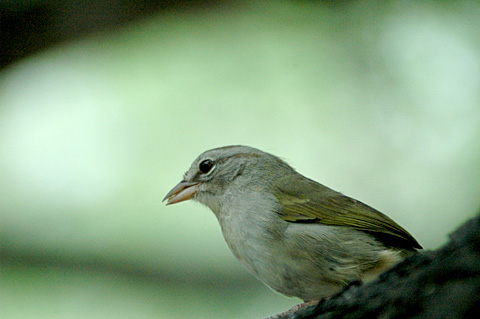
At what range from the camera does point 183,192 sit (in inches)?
179

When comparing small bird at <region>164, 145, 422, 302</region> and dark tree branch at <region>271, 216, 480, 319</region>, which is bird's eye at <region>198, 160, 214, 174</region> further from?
dark tree branch at <region>271, 216, 480, 319</region>

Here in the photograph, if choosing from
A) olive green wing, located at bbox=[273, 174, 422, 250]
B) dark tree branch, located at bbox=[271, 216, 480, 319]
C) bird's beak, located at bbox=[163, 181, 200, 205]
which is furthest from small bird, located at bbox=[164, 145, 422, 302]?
dark tree branch, located at bbox=[271, 216, 480, 319]

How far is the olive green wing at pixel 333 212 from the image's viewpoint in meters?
3.64

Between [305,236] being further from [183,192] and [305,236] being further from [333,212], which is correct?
[183,192]

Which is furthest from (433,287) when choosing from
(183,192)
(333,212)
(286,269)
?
(183,192)

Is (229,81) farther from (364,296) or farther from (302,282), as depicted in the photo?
(364,296)

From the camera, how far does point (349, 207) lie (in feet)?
12.7

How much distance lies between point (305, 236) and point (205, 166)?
4.41ft

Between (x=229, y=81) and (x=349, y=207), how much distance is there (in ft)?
17.9

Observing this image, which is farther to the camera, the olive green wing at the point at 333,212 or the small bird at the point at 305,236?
the olive green wing at the point at 333,212

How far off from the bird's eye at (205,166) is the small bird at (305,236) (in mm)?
413

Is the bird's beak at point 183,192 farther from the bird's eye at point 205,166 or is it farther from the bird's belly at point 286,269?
the bird's belly at point 286,269

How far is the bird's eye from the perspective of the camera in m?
4.60

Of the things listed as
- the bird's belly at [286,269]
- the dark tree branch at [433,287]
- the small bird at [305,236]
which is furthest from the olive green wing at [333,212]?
the dark tree branch at [433,287]
